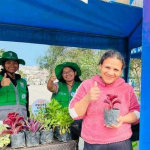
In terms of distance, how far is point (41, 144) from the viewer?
1.83 metres

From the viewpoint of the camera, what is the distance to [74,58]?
12766 mm

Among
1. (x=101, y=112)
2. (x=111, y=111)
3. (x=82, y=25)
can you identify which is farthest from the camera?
(x=82, y=25)

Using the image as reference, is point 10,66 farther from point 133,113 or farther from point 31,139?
point 133,113

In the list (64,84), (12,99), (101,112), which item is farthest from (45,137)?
(64,84)

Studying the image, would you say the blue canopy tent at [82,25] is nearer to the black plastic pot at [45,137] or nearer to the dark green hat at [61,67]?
the dark green hat at [61,67]

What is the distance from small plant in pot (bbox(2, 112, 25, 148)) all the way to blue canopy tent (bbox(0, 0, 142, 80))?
1.12 m

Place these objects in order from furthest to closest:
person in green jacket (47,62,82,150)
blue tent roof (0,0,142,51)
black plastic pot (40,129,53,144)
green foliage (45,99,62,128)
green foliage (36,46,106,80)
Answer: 1. green foliage (36,46,106,80)
2. person in green jacket (47,62,82,150)
3. blue tent roof (0,0,142,51)
4. green foliage (45,99,62,128)
5. black plastic pot (40,129,53,144)

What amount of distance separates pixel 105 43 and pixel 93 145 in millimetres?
2384

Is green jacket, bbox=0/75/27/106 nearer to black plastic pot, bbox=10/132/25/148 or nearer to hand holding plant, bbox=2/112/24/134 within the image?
hand holding plant, bbox=2/112/24/134

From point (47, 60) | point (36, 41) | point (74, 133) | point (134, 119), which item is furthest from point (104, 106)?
point (47, 60)

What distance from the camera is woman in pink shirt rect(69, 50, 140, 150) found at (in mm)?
1407

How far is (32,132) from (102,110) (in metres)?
0.66

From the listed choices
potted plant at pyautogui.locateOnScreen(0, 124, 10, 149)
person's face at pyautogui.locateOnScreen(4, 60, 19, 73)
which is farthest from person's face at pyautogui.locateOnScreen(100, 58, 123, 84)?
person's face at pyautogui.locateOnScreen(4, 60, 19, 73)

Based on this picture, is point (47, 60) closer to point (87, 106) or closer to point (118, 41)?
point (118, 41)
